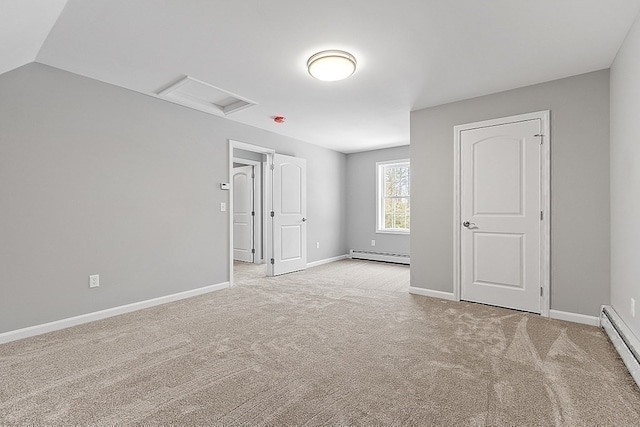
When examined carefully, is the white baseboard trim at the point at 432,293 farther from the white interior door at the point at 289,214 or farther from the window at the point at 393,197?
the window at the point at 393,197

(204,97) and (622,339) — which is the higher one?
(204,97)

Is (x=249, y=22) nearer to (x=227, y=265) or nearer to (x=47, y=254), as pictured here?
(x=47, y=254)

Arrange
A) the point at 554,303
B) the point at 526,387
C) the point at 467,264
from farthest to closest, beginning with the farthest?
the point at 467,264 < the point at 554,303 < the point at 526,387

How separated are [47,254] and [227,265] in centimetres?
202

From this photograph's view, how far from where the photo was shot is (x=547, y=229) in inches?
123

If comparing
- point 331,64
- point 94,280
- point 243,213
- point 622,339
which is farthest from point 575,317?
point 243,213

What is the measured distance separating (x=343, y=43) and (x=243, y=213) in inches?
195

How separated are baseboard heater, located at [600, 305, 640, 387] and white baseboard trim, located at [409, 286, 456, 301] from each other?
53.5 inches

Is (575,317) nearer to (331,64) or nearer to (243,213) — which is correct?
(331,64)

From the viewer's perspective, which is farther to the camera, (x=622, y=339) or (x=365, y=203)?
(x=365, y=203)

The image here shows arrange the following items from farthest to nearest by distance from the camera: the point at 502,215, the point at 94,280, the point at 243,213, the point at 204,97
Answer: the point at 243,213 → the point at 204,97 → the point at 502,215 → the point at 94,280

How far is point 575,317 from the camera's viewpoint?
9.82 ft

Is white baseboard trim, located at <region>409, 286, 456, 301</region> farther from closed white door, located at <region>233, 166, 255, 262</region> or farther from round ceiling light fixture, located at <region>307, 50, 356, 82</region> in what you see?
closed white door, located at <region>233, 166, 255, 262</region>

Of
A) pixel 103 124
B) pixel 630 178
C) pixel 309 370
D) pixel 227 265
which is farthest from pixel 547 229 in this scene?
pixel 103 124
